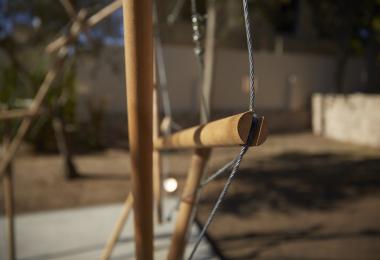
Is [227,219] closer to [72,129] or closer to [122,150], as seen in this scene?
[122,150]

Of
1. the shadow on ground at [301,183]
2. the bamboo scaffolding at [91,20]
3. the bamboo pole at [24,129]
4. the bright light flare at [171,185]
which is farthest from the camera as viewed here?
the shadow on ground at [301,183]

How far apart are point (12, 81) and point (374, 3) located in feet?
35.4

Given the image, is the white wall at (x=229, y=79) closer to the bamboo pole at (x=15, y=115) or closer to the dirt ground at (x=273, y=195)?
the dirt ground at (x=273, y=195)

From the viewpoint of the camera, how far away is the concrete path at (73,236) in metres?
3.17

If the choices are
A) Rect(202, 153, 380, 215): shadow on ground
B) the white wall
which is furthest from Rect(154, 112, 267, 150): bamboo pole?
the white wall

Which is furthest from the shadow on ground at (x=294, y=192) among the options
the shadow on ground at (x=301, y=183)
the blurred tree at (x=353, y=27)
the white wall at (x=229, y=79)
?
the blurred tree at (x=353, y=27)

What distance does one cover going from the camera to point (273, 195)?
5395mm

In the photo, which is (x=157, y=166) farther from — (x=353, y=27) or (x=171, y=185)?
(x=353, y=27)

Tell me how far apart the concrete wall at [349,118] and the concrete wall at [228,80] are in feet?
6.27

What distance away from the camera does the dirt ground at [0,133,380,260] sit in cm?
371

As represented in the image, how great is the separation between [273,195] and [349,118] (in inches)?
244

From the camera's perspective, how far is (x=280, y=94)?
44.8 feet

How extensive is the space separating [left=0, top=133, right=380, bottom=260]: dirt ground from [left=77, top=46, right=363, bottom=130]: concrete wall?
278cm

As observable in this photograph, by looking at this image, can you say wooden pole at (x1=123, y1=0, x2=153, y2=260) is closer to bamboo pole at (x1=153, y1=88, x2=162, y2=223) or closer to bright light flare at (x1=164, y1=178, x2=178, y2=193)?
bamboo pole at (x1=153, y1=88, x2=162, y2=223)
